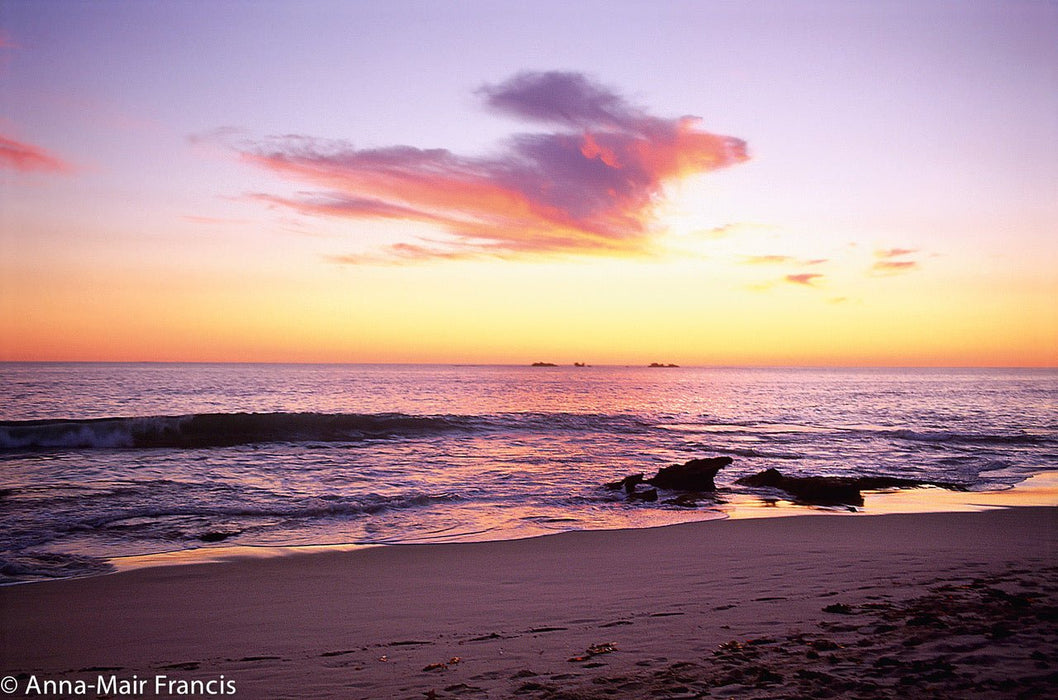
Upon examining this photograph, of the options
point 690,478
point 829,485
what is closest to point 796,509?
point 829,485

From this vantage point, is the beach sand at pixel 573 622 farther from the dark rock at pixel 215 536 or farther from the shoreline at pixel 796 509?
the dark rock at pixel 215 536

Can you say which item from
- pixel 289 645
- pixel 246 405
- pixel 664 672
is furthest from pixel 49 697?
pixel 246 405

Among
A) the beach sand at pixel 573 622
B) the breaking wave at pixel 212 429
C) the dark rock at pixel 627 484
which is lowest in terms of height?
the breaking wave at pixel 212 429

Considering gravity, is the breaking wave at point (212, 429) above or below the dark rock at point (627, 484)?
below

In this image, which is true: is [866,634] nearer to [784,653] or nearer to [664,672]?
[784,653]

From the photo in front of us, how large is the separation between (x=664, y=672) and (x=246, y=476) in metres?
16.7

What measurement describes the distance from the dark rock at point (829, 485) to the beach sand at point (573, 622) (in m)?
5.26

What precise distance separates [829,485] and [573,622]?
12.2 m

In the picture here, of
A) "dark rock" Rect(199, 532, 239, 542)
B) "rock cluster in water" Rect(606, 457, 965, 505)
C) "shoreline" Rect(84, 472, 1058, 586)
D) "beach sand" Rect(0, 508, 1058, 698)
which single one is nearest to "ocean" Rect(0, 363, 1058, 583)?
"dark rock" Rect(199, 532, 239, 542)

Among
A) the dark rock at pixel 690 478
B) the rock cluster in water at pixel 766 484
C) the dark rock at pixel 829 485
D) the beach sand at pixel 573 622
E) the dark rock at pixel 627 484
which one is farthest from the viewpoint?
the dark rock at pixel 690 478

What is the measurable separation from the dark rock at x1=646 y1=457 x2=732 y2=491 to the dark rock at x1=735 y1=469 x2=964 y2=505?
1.49 m

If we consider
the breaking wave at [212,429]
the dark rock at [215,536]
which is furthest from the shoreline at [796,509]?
the breaking wave at [212,429]

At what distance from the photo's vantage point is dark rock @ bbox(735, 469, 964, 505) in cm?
1577

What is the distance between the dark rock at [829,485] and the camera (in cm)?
1577
